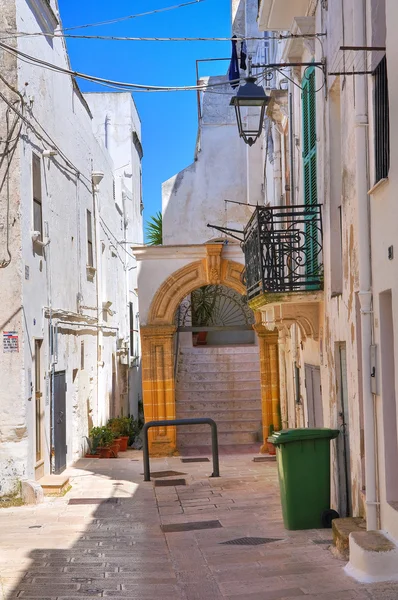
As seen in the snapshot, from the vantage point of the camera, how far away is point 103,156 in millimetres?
20969

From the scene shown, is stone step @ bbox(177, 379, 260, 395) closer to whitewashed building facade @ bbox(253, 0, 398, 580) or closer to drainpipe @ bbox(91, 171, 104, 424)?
drainpipe @ bbox(91, 171, 104, 424)

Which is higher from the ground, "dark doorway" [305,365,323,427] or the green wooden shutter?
the green wooden shutter

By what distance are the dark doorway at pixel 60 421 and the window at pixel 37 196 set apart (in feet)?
8.50

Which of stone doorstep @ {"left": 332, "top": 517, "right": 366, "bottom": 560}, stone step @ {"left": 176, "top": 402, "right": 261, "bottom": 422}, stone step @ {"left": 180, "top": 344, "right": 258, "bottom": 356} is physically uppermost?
stone step @ {"left": 180, "top": 344, "right": 258, "bottom": 356}

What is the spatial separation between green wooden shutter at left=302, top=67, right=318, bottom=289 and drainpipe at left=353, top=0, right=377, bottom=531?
8.01ft

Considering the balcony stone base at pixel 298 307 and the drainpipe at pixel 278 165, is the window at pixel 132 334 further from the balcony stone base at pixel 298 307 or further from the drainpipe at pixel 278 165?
the balcony stone base at pixel 298 307

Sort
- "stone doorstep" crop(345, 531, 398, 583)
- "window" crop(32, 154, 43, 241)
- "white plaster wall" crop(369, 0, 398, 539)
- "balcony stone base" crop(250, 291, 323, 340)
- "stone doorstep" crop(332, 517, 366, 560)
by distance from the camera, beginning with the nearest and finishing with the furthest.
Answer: "stone doorstep" crop(345, 531, 398, 583), "white plaster wall" crop(369, 0, 398, 539), "stone doorstep" crop(332, 517, 366, 560), "balcony stone base" crop(250, 291, 323, 340), "window" crop(32, 154, 43, 241)

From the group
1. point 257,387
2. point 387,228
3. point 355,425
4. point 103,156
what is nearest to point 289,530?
Result: point 355,425

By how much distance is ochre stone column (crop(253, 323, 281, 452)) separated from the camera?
17.7 meters

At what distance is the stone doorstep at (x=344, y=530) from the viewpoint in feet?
23.0

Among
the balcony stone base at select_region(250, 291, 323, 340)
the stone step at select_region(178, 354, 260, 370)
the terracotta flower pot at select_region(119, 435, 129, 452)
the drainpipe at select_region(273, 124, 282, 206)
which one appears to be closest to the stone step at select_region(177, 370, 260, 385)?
the stone step at select_region(178, 354, 260, 370)

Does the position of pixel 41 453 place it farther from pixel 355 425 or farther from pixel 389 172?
pixel 389 172

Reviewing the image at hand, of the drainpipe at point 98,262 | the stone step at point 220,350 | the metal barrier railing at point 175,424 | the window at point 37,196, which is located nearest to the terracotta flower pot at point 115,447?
the drainpipe at point 98,262

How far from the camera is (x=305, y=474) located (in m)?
8.42
